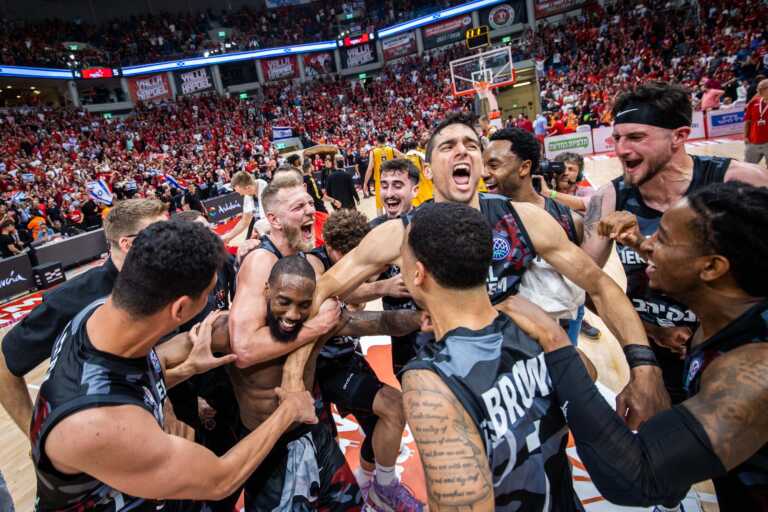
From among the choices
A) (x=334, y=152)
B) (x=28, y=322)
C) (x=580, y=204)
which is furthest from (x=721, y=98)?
(x=28, y=322)

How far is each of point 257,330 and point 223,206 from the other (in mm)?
15265

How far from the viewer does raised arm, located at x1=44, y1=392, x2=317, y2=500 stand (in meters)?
1.51

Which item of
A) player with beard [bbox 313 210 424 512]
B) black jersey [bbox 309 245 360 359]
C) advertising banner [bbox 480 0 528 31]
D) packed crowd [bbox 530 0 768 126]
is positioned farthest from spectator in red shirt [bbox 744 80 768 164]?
advertising banner [bbox 480 0 528 31]

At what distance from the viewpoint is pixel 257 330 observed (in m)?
2.41

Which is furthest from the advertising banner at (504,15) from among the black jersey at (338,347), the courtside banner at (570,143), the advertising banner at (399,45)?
the black jersey at (338,347)

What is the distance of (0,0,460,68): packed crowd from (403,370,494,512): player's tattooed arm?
35.7 meters

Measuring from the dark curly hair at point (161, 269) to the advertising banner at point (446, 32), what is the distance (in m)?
38.0

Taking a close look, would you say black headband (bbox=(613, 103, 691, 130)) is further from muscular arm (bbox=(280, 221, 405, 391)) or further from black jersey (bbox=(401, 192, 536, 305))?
muscular arm (bbox=(280, 221, 405, 391))

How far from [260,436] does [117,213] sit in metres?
1.97

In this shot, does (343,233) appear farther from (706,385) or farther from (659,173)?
(706,385)

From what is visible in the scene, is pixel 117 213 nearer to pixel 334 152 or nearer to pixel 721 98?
pixel 334 152

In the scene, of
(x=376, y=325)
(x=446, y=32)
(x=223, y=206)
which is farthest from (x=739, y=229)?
(x=446, y=32)

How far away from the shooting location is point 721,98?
16.6 meters

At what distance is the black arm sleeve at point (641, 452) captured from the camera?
1349 mm
